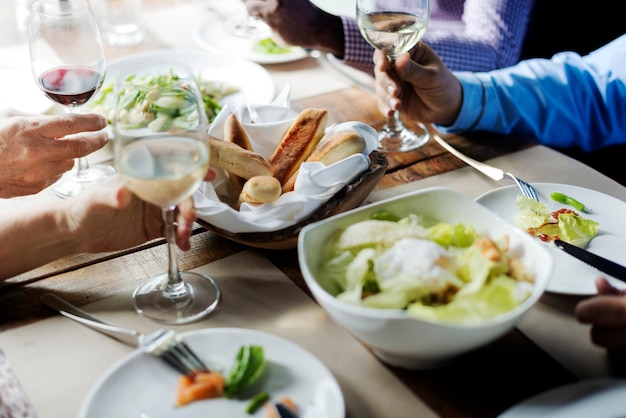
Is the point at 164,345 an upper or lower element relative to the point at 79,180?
upper

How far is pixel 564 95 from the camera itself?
1.51 metres

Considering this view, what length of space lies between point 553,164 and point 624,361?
0.53m

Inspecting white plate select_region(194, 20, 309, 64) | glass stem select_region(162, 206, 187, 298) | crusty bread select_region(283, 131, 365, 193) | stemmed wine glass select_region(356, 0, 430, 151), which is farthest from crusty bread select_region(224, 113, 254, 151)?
white plate select_region(194, 20, 309, 64)

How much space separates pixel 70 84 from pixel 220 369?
66 cm

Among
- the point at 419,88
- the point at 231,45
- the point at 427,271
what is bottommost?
the point at 231,45

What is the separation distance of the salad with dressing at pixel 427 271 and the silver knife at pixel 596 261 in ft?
0.57

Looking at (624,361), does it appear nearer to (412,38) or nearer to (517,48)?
(412,38)

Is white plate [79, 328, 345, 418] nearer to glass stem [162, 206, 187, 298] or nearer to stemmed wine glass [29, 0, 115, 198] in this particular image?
glass stem [162, 206, 187, 298]

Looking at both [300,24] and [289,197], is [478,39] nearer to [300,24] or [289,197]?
[300,24]

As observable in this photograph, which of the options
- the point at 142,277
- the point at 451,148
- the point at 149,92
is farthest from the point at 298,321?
the point at 451,148

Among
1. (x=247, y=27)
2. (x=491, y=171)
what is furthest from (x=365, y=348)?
(x=247, y=27)

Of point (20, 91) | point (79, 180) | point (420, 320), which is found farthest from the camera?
point (20, 91)

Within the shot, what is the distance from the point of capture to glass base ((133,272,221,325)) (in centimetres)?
89

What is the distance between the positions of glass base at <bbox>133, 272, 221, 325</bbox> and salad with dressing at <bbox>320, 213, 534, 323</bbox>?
182 millimetres
